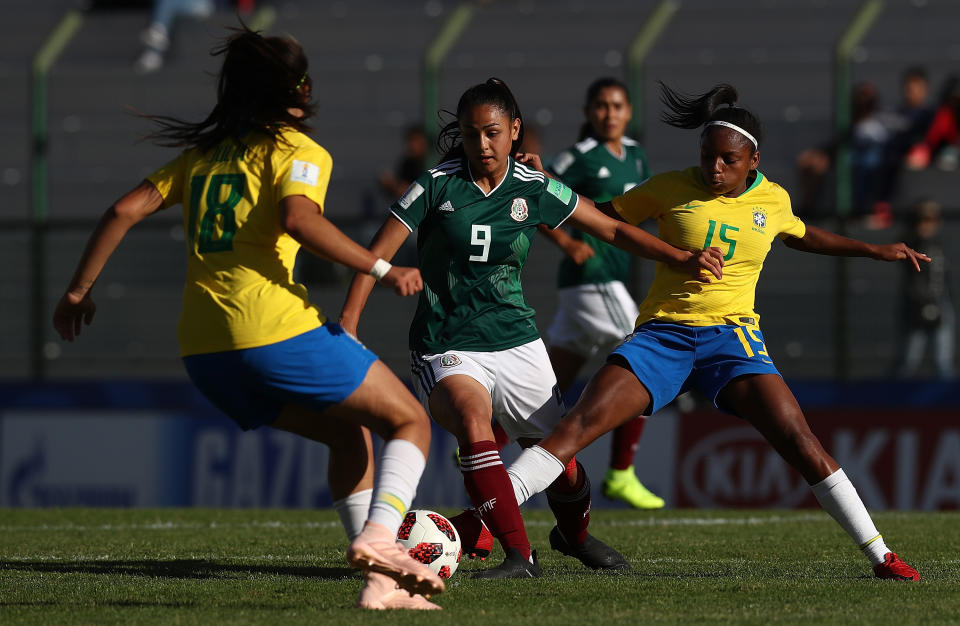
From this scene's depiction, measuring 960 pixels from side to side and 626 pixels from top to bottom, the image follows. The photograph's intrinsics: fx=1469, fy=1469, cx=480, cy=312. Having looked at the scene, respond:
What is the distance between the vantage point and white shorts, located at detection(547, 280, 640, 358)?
9430 mm

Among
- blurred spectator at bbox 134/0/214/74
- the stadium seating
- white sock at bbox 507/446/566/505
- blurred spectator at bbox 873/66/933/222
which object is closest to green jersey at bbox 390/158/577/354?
white sock at bbox 507/446/566/505

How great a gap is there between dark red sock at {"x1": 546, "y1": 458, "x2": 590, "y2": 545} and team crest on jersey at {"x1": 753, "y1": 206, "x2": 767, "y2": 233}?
129cm

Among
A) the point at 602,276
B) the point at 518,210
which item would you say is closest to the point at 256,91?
the point at 518,210

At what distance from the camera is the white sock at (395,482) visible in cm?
511

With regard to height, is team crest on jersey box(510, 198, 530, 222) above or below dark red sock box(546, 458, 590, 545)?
above

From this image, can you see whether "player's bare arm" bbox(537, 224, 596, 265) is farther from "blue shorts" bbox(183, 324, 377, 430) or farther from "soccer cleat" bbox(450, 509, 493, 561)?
"blue shorts" bbox(183, 324, 377, 430)

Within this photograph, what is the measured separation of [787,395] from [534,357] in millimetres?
1097

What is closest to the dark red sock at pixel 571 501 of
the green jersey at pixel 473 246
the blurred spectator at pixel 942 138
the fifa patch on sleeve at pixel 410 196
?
the green jersey at pixel 473 246

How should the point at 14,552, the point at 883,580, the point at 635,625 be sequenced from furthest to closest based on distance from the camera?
the point at 14,552 < the point at 883,580 < the point at 635,625

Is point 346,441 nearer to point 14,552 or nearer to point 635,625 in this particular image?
point 635,625

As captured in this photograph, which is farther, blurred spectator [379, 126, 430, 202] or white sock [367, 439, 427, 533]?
blurred spectator [379, 126, 430, 202]

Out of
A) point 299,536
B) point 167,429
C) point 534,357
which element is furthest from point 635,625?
point 167,429

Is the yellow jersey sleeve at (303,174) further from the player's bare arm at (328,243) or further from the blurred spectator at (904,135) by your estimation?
the blurred spectator at (904,135)

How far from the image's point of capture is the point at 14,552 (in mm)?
7500
